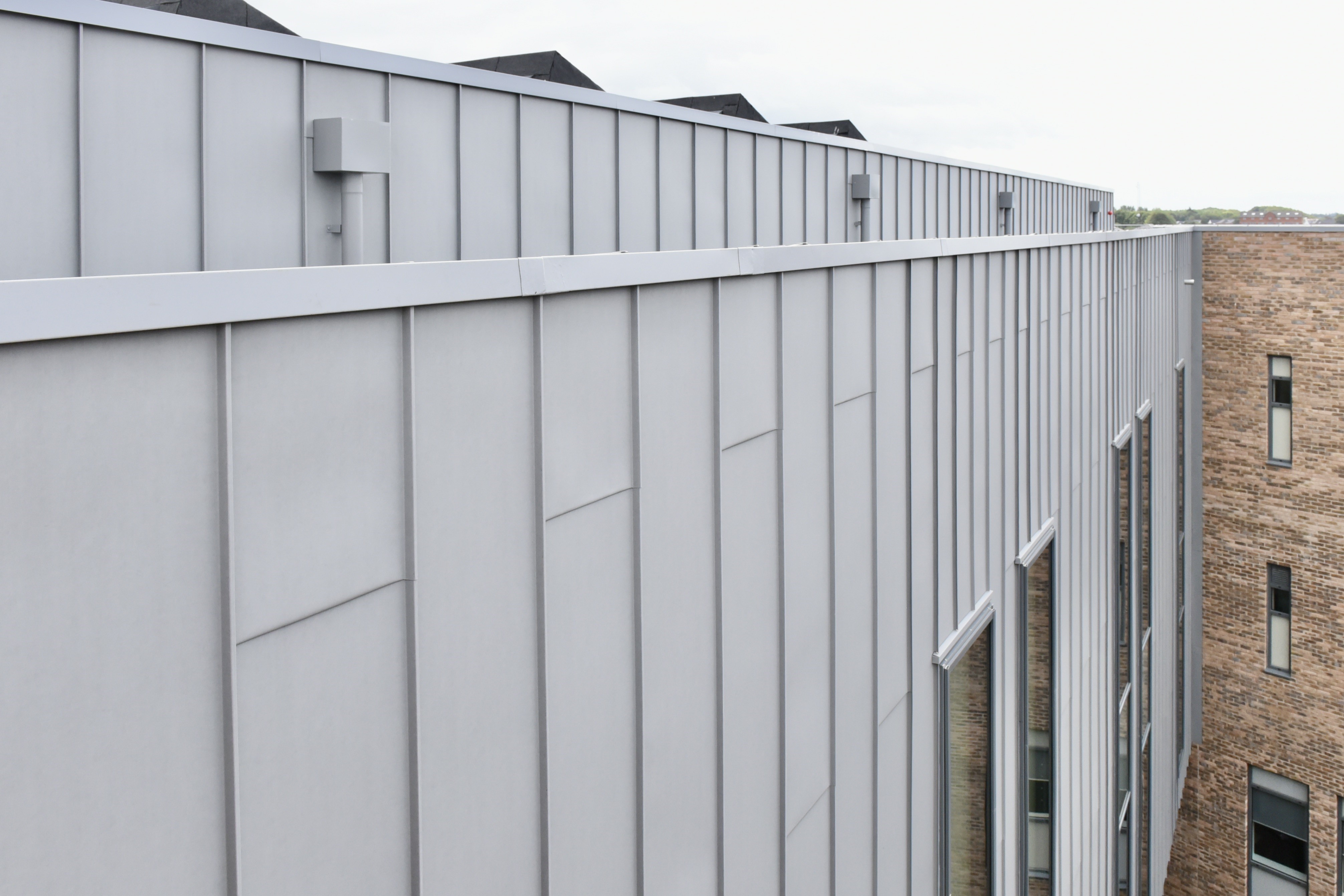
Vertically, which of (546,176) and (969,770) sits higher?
(546,176)

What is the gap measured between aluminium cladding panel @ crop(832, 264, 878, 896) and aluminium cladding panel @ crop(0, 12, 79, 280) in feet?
9.79

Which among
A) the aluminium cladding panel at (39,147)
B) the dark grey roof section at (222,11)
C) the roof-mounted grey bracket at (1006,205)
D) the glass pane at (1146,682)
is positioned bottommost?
the glass pane at (1146,682)

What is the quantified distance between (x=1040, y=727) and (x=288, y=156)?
22.8 ft

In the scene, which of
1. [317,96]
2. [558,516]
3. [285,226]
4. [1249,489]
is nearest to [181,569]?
[558,516]

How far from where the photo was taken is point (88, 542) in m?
1.85

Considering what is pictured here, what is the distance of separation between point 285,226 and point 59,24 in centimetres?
117

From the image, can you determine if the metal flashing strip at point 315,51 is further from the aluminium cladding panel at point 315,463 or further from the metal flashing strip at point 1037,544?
the metal flashing strip at point 1037,544

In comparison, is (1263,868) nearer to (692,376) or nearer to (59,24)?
(692,376)

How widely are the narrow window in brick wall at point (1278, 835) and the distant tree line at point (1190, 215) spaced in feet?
37.6

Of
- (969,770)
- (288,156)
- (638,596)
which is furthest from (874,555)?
(288,156)

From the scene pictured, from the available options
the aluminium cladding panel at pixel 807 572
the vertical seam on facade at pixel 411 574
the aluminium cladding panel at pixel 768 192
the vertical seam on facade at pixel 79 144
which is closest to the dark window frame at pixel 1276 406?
the aluminium cladding panel at pixel 768 192

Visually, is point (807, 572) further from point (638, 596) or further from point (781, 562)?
point (638, 596)

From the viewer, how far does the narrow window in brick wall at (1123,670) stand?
42.2ft

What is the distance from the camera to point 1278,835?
22406 mm
